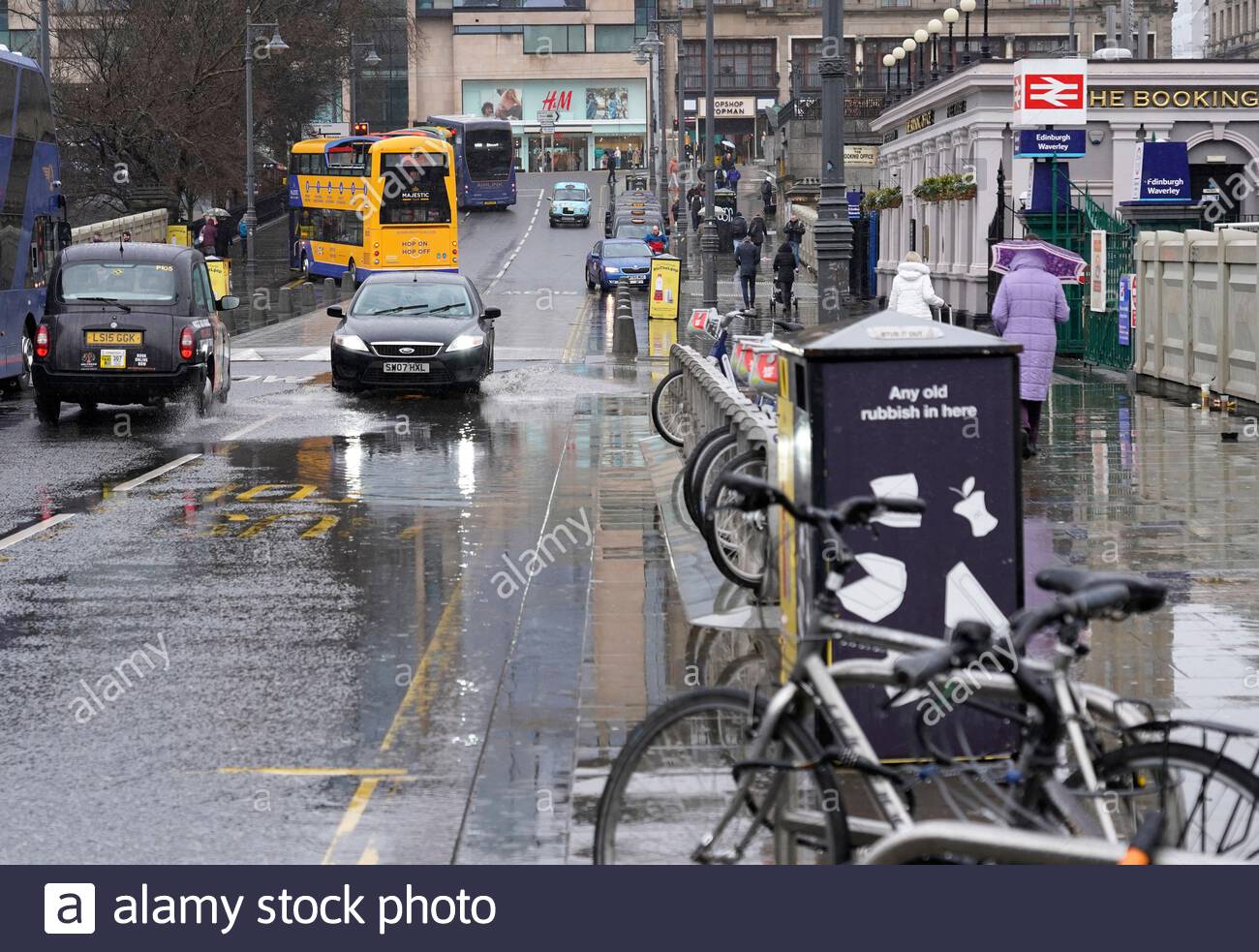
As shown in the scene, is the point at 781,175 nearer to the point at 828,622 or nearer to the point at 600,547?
the point at 600,547

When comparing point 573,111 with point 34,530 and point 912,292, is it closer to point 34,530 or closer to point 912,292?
point 912,292

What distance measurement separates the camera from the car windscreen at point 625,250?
51.7 metres

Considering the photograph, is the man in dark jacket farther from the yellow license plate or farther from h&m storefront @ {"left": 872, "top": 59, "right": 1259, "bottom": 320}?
the yellow license plate

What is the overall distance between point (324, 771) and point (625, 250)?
4548cm

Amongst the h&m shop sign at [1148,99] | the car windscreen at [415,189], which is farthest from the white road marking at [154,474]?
the car windscreen at [415,189]

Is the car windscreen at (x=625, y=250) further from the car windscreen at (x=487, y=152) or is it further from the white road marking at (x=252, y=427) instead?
the white road marking at (x=252, y=427)

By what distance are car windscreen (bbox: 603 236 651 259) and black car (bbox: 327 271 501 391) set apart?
2724 centimetres

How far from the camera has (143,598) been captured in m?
10.8

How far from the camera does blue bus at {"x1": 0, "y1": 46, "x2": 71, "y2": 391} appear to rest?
24.7m

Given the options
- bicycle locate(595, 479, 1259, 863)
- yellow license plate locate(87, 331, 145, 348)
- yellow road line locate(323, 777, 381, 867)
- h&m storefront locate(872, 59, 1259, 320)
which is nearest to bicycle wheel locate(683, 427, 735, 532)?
yellow road line locate(323, 777, 381, 867)

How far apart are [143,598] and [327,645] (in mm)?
1732

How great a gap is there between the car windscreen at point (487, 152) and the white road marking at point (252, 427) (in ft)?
196

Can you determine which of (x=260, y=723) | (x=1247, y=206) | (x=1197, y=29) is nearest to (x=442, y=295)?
(x=260, y=723)

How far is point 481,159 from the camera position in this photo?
82688 mm
